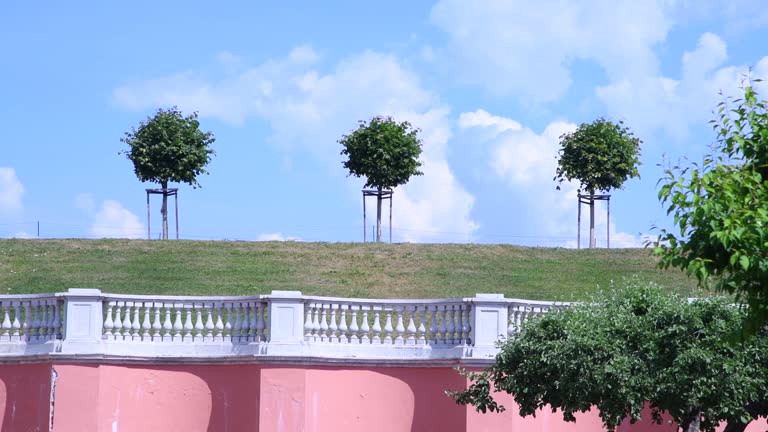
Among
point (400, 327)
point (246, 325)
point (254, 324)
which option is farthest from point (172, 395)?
point (400, 327)

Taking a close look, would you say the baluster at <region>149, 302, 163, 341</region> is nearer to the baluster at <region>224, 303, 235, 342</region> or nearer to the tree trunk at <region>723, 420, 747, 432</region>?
the baluster at <region>224, 303, 235, 342</region>

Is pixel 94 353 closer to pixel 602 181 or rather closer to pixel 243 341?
pixel 243 341

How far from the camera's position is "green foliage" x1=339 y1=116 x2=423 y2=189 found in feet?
152

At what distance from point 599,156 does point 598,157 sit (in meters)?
0.08

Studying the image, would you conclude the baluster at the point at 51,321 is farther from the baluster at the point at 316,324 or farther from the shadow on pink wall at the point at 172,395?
the baluster at the point at 316,324

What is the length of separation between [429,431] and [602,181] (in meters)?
26.4

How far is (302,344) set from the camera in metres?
20.2

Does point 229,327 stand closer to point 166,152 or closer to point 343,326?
point 343,326

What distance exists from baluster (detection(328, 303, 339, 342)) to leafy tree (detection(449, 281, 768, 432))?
3244 millimetres

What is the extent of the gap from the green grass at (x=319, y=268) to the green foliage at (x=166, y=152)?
21.5ft

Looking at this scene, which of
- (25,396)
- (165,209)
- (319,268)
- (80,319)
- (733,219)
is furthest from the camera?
(165,209)

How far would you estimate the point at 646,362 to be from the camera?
58.2 ft

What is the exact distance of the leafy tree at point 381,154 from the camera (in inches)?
1818

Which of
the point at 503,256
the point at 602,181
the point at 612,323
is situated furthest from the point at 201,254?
the point at 612,323
